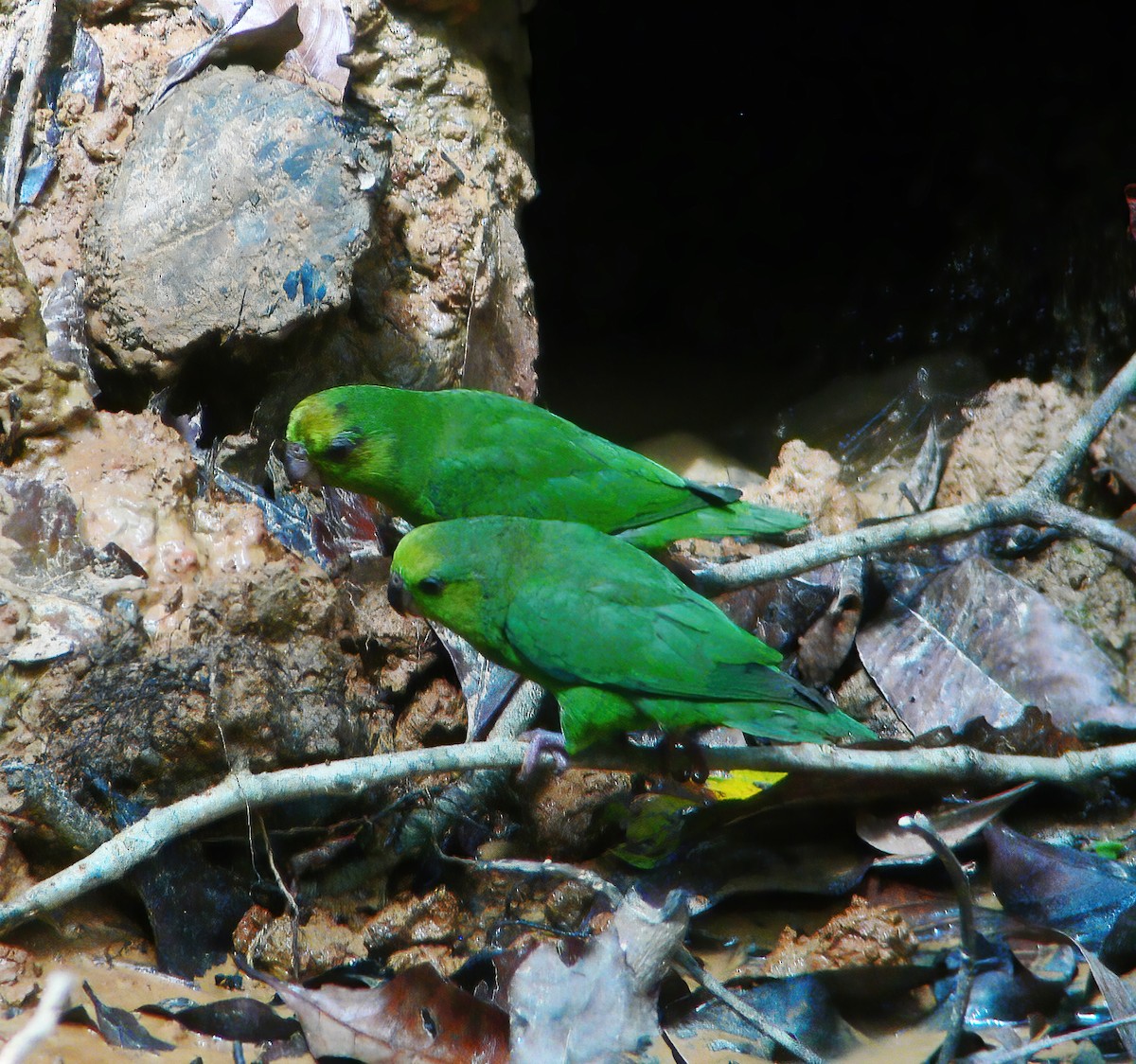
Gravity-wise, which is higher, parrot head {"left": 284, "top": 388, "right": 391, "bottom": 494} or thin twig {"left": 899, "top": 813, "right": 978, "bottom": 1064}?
parrot head {"left": 284, "top": 388, "right": 391, "bottom": 494}

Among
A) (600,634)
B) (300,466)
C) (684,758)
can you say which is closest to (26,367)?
(300,466)

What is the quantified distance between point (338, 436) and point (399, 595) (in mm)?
618

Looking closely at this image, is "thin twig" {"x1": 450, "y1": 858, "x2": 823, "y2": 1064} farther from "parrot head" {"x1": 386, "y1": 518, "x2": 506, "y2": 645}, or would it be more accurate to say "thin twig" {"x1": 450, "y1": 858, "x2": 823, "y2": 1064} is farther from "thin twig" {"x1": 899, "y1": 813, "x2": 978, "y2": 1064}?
"parrot head" {"x1": 386, "y1": 518, "x2": 506, "y2": 645}

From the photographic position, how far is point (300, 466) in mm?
3525

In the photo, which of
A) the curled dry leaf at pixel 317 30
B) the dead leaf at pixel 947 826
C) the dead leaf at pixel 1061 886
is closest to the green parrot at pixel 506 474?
the dead leaf at pixel 947 826

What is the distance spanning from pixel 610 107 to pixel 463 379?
3.06 metres

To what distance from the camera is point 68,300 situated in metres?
3.70

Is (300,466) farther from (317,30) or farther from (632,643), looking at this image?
(317,30)

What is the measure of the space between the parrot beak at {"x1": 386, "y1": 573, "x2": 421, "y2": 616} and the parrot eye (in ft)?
1.81

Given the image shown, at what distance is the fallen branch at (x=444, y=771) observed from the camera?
2.37 meters

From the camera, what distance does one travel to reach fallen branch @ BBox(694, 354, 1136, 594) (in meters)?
3.45

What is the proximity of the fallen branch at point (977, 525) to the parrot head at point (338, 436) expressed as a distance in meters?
1.10

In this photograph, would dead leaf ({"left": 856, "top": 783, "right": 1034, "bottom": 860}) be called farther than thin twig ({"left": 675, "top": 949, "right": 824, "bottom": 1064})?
Yes

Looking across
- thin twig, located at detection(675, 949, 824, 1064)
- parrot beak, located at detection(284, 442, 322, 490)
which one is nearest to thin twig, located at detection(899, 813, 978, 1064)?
thin twig, located at detection(675, 949, 824, 1064)
